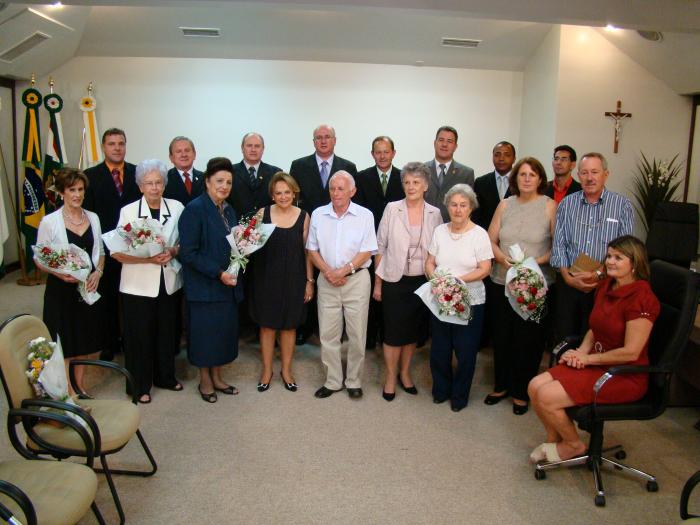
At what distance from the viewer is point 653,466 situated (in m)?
3.22

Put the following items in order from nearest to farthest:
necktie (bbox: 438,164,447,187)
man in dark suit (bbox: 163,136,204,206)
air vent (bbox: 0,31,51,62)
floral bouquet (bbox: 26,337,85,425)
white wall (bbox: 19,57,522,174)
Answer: floral bouquet (bbox: 26,337,85,425) → man in dark suit (bbox: 163,136,204,206) → necktie (bbox: 438,164,447,187) → air vent (bbox: 0,31,51,62) → white wall (bbox: 19,57,522,174)

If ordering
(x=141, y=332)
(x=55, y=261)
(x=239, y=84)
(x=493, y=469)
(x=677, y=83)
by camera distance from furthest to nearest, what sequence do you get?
(x=239, y=84) → (x=677, y=83) → (x=141, y=332) → (x=55, y=261) → (x=493, y=469)

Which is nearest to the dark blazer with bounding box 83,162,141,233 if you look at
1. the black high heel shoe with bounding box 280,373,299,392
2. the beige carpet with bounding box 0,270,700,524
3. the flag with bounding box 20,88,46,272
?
the beige carpet with bounding box 0,270,700,524

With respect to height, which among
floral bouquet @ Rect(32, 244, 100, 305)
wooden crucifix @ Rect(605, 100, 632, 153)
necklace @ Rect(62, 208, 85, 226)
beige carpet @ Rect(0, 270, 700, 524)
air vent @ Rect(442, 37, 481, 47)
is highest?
air vent @ Rect(442, 37, 481, 47)

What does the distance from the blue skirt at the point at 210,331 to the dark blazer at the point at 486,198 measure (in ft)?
7.40

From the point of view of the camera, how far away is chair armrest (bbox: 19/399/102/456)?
2305 millimetres

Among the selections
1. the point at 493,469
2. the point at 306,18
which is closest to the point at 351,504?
the point at 493,469

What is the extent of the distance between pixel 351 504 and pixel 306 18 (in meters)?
5.61

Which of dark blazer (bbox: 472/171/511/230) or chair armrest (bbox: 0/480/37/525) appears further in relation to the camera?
dark blazer (bbox: 472/171/511/230)

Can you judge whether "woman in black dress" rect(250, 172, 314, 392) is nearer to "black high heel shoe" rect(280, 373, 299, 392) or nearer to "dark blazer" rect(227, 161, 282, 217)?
"black high heel shoe" rect(280, 373, 299, 392)

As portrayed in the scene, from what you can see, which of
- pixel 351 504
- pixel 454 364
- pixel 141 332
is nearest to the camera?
pixel 351 504

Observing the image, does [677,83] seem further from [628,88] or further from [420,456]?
[420,456]

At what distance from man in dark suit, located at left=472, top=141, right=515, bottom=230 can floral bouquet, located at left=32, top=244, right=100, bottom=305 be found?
3.09m

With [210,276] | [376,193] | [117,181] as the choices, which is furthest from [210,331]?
[376,193]
